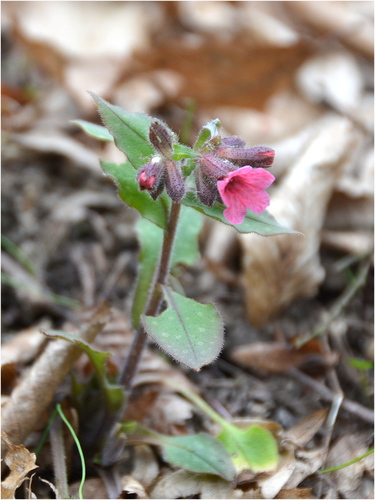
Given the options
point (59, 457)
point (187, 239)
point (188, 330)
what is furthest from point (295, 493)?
point (187, 239)

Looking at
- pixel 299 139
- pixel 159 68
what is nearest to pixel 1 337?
pixel 299 139

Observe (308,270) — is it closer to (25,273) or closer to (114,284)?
(114,284)

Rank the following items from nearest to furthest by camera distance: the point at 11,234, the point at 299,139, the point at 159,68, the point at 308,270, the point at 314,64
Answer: the point at 308,270
the point at 11,234
the point at 299,139
the point at 159,68
the point at 314,64

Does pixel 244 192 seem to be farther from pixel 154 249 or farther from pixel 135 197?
pixel 154 249

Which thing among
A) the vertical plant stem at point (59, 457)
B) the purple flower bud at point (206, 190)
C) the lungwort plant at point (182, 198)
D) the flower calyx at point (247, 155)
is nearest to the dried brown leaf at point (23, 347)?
the vertical plant stem at point (59, 457)

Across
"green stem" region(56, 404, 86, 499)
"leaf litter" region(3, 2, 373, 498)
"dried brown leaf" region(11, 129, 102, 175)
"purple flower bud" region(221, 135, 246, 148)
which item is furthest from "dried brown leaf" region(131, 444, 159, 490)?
"dried brown leaf" region(11, 129, 102, 175)

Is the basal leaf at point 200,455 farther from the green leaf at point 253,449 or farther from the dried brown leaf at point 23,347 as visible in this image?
the dried brown leaf at point 23,347
